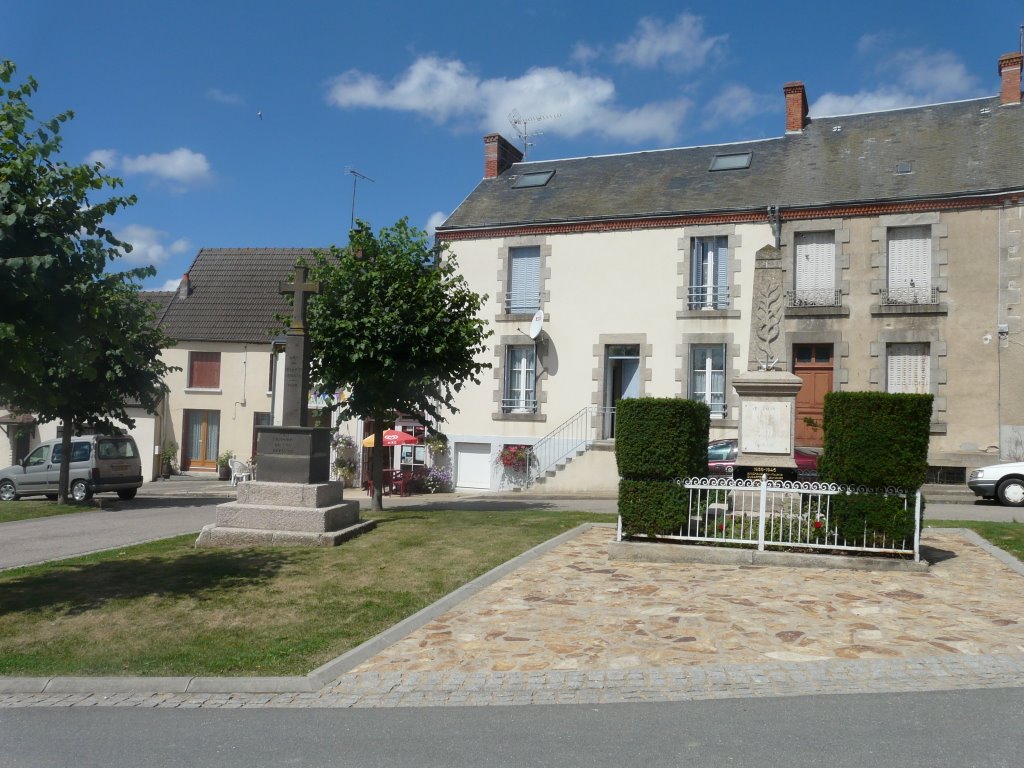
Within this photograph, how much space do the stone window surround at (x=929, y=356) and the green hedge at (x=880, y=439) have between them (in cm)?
1048

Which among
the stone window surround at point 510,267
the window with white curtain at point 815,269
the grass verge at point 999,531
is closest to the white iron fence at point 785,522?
the grass verge at point 999,531

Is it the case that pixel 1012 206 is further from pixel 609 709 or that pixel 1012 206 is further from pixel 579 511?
pixel 609 709

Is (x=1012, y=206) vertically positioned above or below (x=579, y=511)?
above

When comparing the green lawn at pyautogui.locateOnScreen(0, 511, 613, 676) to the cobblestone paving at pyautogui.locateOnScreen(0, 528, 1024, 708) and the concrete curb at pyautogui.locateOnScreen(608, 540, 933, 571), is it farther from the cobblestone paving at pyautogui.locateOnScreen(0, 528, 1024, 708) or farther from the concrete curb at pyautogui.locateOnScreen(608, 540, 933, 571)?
the concrete curb at pyautogui.locateOnScreen(608, 540, 933, 571)

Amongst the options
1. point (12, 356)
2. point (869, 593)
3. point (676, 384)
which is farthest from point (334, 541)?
point (676, 384)

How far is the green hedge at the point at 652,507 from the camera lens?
387 inches

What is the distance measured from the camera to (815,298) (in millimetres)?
20438

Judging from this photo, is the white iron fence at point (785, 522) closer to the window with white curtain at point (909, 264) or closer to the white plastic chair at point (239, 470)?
the window with white curtain at point (909, 264)

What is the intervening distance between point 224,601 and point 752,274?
53.6ft

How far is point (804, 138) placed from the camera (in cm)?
2286

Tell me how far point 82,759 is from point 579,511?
11.4 m

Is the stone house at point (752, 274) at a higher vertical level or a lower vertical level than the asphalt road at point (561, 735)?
higher

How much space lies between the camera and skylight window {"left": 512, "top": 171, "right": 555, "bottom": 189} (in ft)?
82.0

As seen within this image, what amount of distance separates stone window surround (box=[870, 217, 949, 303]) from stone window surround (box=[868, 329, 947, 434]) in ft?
3.44
